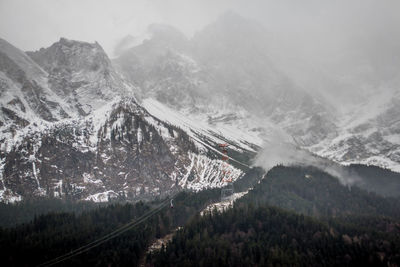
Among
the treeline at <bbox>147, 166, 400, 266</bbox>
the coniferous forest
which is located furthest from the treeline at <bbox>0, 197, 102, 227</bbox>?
the treeline at <bbox>147, 166, 400, 266</bbox>

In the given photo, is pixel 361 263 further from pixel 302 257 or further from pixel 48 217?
pixel 48 217

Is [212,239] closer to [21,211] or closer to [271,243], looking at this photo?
[271,243]

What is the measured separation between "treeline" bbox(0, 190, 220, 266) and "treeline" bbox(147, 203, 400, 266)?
10048mm

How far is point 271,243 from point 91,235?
65569mm

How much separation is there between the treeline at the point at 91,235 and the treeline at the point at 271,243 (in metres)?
10.0

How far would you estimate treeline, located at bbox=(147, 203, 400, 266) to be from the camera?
106438mm

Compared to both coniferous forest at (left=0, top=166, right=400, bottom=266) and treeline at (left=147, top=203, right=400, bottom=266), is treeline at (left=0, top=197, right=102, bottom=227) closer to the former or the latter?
coniferous forest at (left=0, top=166, right=400, bottom=266)

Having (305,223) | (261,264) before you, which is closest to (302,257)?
(261,264)

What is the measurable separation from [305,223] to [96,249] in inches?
3085

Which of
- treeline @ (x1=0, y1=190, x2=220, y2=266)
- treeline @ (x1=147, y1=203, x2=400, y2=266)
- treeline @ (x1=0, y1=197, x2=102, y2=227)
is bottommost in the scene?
treeline @ (x1=0, y1=197, x2=102, y2=227)

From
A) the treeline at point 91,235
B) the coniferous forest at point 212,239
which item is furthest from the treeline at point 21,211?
the coniferous forest at point 212,239

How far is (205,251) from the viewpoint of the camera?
367 feet

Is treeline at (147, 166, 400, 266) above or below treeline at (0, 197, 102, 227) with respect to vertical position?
above

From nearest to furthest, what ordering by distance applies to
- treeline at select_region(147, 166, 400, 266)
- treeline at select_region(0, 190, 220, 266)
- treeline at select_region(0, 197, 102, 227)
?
1. treeline at select_region(0, 190, 220, 266)
2. treeline at select_region(147, 166, 400, 266)
3. treeline at select_region(0, 197, 102, 227)
